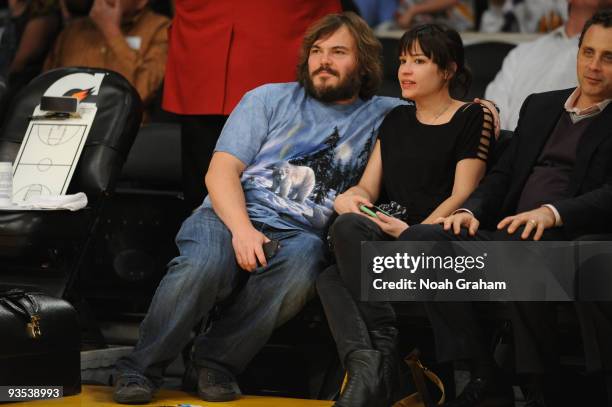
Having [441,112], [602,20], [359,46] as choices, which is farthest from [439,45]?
[602,20]

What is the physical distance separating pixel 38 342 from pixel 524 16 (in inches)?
130

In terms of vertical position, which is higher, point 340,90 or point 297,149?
point 340,90

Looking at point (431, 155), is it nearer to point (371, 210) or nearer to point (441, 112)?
point (441, 112)

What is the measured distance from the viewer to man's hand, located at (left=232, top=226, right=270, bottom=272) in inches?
159

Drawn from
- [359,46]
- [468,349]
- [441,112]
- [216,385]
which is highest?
[359,46]

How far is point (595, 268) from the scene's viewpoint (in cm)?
344

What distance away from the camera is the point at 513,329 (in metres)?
3.65

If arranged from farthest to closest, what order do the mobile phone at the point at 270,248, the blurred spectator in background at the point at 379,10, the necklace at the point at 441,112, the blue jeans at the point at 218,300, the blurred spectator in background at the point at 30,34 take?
the blurred spectator in background at the point at 379,10 < the blurred spectator in background at the point at 30,34 < the necklace at the point at 441,112 < the mobile phone at the point at 270,248 < the blue jeans at the point at 218,300

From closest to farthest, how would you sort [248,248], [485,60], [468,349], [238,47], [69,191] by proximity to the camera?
[468,349] → [248,248] → [69,191] → [238,47] → [485,60]

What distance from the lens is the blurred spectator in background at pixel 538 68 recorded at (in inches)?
199

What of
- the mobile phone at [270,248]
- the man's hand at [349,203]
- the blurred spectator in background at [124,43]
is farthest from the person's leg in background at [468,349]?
the blurred spectator in background at [124,43]

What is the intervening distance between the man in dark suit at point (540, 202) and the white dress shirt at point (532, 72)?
973mm

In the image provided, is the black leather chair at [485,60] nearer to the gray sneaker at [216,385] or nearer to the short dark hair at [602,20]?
the short dark hair at [602,20]

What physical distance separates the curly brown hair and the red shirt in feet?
1.25
